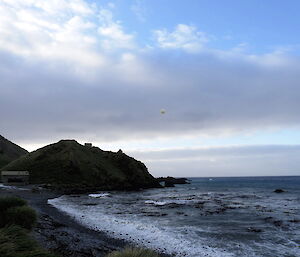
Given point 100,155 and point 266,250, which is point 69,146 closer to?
point 100,155

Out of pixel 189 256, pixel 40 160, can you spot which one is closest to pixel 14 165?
pixel 40 160

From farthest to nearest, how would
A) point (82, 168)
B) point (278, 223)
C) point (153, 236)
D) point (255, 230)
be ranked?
1. point (82, 168)
2. point (278, 223)
3. point (255, 230)
4. point (153, 236)

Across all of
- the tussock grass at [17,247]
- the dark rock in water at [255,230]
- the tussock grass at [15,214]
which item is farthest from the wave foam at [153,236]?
the tussock grass at [17,247]

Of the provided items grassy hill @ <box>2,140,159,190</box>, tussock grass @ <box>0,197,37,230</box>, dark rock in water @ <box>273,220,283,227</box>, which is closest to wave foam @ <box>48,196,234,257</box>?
tussock grass @ <box>0,197,37,230</box>

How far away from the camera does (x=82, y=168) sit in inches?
4503

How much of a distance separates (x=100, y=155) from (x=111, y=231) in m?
116

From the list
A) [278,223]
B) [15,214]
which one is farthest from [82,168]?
[15,214]

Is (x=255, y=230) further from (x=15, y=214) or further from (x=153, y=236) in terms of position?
(x=15, y=214)

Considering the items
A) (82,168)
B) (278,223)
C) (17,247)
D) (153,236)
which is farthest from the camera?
(82,168)

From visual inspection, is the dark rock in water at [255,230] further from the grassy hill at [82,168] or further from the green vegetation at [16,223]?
the grassy hill at [82,168]

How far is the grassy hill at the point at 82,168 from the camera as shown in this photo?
10575cm

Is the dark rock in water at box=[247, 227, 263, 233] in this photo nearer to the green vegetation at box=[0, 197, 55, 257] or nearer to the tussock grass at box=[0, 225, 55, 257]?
the green vegetation at box=[0, 197, 55, 257]

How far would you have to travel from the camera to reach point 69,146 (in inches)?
4892

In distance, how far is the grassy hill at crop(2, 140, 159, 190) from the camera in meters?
106
